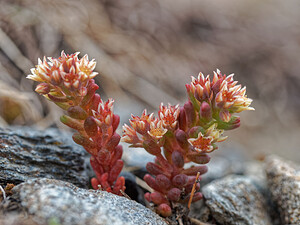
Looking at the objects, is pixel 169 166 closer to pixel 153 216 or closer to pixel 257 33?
pixel 153 216

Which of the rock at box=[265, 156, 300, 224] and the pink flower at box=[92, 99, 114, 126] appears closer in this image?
the pink flower at box=[92, 99, 114, 126]

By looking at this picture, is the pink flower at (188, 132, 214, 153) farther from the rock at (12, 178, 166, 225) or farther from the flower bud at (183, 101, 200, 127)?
the rock at (12, 178, 166, 225)

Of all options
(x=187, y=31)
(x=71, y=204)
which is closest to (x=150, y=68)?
(x=187, y=31)

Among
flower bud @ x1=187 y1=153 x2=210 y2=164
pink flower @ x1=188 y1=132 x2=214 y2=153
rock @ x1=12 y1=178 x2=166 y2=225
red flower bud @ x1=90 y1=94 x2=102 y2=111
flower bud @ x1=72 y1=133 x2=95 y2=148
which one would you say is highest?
→ red flower bud @ x1=90 y1=94 x2=102 y2=111

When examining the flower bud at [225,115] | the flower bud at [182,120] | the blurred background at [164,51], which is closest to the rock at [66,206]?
the flower bud at [182,120]

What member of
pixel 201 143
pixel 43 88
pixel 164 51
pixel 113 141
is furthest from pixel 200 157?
→ pixel 164 51

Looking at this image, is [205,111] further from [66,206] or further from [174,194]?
[66,206]

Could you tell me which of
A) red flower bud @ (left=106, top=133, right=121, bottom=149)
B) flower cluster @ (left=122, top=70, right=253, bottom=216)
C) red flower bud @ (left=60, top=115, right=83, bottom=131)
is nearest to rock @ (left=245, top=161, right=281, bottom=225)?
flower cluster @ (left=122, top=70, right=253, bottom=216)
